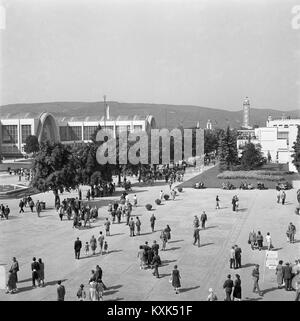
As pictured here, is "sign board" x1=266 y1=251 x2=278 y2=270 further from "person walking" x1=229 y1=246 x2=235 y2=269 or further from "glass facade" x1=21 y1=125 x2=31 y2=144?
"glass facade" x1=21 y1=125 x2=31 y2=144

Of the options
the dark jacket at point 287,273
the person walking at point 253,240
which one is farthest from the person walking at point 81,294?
the person walking at point 253,240

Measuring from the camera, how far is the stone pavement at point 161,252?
15.5 m

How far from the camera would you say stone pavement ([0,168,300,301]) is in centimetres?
1554

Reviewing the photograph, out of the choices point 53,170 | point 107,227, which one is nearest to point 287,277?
point 107,227

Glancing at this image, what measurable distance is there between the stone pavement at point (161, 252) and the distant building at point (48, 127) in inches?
2143

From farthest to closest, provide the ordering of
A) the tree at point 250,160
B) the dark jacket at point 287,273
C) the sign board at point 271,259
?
the tree at point 250,160
the sign board at point 271,259
the dark jacket at point 287,273

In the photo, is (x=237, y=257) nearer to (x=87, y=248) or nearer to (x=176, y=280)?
(x=176, y=280)

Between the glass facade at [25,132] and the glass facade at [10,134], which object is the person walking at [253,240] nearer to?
the glass facade at [25,132]

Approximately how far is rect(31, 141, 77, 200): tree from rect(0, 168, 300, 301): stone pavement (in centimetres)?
161

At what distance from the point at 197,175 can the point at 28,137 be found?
4227 cm

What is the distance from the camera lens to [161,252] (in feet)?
65.9

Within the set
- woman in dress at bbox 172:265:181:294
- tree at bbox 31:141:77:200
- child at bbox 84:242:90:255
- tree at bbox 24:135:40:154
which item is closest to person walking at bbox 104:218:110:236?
child at bbox 84:242:90:255

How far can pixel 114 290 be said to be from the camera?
1552cm

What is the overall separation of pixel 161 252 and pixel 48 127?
79017mm
